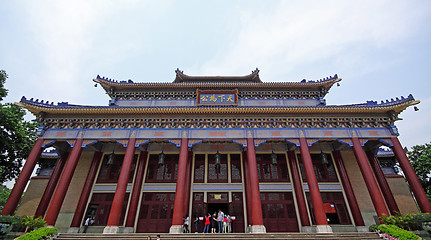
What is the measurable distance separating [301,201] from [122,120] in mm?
13504

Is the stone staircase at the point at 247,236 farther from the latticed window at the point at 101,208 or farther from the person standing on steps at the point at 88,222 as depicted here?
the latticed window at the point at 101,208

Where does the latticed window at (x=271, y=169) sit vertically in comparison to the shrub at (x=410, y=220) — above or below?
above

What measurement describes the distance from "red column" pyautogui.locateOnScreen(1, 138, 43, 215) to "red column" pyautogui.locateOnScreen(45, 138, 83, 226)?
69.9 inches

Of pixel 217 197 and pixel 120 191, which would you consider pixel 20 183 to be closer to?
pixel 120 191

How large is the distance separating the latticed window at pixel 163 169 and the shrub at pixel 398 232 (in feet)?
40.9

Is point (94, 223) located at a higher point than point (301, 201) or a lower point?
lower

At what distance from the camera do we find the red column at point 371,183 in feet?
38.7

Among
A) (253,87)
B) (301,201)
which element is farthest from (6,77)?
(301,201)

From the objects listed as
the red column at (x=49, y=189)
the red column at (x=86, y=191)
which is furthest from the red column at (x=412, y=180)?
the red column at (x=49, y=189)

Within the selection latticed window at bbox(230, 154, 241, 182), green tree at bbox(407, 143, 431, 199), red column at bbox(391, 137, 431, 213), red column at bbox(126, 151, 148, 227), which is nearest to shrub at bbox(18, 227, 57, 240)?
red column at bbox(126, 151, 148, 227)

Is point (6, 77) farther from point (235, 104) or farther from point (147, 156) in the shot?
point (235, 104)

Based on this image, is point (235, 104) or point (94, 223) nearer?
point (94, 223)

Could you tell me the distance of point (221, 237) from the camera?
1043cm

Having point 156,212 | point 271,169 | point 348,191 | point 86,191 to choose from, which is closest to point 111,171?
point 86,191
